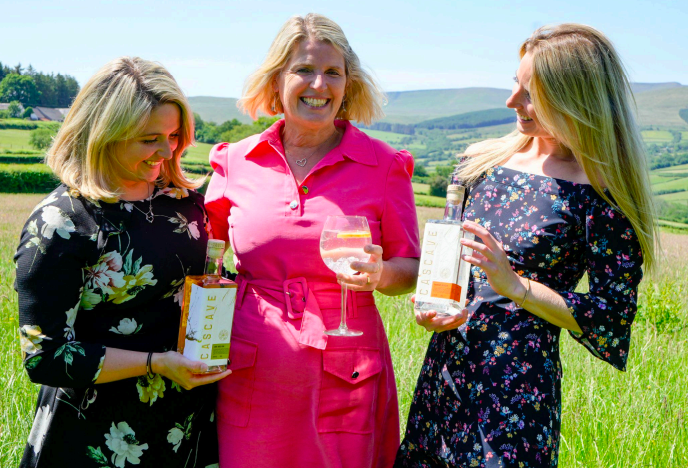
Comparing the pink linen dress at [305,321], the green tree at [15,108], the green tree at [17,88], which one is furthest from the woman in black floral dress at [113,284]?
the green tree at [15,108]

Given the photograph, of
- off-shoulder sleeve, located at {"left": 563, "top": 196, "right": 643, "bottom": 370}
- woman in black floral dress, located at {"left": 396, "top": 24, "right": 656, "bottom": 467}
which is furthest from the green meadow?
woman in black floral dress, located at {"left": 396, "top": 24, "right": 656, "bottom": 467}

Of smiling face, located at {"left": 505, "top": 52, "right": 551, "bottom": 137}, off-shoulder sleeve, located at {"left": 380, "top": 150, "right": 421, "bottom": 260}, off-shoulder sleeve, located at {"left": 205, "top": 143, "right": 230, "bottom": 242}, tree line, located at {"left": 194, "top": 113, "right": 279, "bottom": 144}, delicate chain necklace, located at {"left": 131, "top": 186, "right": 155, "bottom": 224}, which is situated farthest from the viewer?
tree line, located at {"left": 194, "top": 113, "right": 279, "bottom": 144}

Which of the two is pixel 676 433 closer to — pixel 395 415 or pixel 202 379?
pixel 395 415

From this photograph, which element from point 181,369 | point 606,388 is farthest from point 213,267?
point 606,388

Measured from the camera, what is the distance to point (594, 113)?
233 centimetres

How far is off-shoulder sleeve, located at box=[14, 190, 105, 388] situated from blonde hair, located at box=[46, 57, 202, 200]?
0.63 ft

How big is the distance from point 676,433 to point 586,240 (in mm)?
2821

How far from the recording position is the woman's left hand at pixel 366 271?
93.6 inches

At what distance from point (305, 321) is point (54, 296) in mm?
1053

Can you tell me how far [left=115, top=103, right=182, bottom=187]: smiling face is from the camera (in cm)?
248

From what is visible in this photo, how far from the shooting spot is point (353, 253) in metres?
2.39

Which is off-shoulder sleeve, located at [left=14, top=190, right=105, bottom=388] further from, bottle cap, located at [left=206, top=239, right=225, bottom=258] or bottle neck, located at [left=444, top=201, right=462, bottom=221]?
bottle neck, located at [left=444, top=201, right=462, bottom=221]

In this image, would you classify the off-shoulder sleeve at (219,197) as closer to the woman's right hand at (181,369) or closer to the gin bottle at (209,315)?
the gin bottle at (209,315)

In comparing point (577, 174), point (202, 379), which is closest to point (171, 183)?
point (202, 379)
